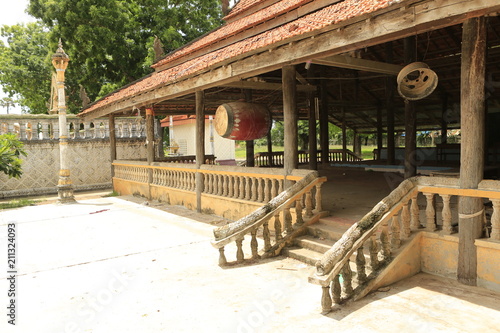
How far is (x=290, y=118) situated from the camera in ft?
22.1

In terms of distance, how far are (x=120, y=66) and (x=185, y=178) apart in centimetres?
1273

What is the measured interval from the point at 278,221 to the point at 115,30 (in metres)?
17.4

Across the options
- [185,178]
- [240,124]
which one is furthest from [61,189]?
[240,124]

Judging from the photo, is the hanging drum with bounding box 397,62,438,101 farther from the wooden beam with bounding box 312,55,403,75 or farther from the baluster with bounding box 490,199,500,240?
the baluster with bounding box 490,199,500,240

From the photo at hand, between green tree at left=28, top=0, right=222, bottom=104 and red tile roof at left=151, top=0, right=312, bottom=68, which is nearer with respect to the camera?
red tile roof at left=151, top=0, right=312, bottom=68

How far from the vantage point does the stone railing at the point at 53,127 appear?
15.4 meters

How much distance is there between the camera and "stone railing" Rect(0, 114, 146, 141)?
1543cm

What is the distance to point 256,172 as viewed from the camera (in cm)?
755

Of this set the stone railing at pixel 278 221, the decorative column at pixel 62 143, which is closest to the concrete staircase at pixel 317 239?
the stone railing at pixel 278 221

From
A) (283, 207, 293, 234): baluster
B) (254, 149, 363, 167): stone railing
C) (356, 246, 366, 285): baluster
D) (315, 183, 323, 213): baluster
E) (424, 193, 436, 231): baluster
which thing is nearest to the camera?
(356, 246, 366, 285): baluster

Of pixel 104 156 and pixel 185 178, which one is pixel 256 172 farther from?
pixel 104 156

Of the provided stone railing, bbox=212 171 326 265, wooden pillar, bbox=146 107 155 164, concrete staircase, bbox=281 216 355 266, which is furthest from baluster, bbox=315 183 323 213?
wooden pillar, bbox=146 107 155 164

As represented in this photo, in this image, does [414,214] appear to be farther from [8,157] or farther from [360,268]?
[8,157]

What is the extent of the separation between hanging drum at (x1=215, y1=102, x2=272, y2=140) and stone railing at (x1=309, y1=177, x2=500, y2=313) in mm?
4212
